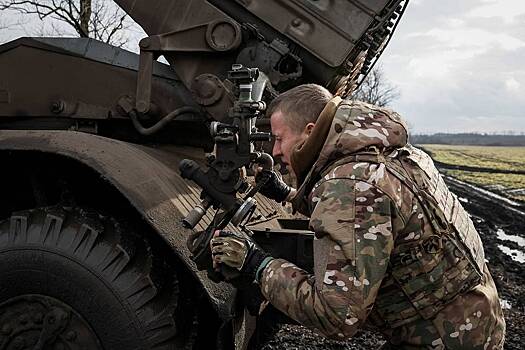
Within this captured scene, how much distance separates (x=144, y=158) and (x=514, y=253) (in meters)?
8.48

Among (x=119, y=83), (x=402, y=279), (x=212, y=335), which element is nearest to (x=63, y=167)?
(x=119, y=83)

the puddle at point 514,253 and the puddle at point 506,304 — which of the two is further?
the puddle at point 514,253

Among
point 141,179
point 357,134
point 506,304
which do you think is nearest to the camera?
point 357,134

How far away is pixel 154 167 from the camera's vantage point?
3.57 m

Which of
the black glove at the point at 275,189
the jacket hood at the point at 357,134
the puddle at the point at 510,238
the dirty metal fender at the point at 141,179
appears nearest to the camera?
the jacket hood at the point at 357,134

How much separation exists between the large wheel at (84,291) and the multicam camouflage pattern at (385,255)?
3.29ft

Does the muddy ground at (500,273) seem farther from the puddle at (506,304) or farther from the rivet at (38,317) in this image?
the rivet at (38,317)

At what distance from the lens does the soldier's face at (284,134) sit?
257 centimetres

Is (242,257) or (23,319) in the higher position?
(242,257)

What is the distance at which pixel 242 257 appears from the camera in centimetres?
250

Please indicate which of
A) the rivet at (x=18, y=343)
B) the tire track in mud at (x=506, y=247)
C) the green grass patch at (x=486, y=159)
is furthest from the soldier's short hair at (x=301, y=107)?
the green grass patch at (x=486, y=159)

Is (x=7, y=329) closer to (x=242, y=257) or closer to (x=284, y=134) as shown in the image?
(x=242, y=257)

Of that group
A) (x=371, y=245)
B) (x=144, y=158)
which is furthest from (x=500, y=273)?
(x=371, y=245)

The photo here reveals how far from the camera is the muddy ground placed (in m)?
5.48
